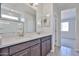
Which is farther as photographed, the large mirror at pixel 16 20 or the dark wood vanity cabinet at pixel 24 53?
the large mirror at pixel 16 20

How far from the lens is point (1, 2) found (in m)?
1.45

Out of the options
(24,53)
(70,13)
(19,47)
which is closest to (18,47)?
(19,47)

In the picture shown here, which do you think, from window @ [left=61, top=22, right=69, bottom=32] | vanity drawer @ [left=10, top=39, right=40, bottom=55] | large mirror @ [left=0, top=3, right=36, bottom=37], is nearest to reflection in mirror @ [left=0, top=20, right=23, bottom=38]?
large mirror @ [left=0, top=3, right=36, bottom=37]

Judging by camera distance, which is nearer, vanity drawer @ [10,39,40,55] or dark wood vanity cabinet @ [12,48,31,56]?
vanity drawer @ [10,39,40,55]

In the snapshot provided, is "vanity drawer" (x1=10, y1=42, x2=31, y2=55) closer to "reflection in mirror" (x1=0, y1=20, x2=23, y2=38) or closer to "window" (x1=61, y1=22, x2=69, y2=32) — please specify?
"reflection in mirror" (x1=0, y1=20, x2=23, y2=38)

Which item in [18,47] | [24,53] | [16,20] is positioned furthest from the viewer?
[16,20]

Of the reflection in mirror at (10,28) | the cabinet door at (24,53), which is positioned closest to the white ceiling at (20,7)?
the reflection in mirror at (10,28)

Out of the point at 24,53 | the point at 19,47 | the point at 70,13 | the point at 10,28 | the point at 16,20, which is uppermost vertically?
the point at 70,13

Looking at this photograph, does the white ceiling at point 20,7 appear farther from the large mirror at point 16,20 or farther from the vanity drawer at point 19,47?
the vanity drawer at point 19,47

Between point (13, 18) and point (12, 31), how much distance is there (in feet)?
0.67

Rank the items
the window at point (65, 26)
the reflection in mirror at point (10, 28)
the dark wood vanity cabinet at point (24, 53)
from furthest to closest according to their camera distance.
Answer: the window at point (65, 26)
the reflection in mirror at point (10, 28)
the dark wood vanity cabinet at point (24, 53)

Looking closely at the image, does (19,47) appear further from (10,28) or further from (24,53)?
(10,28)

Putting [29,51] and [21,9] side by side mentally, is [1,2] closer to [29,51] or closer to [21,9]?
[21,9]

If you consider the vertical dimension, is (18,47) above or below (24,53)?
above
